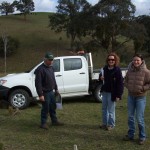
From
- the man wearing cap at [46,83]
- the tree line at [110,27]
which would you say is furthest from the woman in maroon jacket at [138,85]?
the tree line at [110,27]

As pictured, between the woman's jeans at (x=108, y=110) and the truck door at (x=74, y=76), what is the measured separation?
409 centimetres

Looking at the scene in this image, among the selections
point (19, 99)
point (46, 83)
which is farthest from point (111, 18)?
point (46, 83)

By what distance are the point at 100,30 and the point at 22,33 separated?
20950mm

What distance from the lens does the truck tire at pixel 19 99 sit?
12.2m

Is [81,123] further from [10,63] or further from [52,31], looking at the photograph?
[52,31]

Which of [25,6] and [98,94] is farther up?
[25,6]

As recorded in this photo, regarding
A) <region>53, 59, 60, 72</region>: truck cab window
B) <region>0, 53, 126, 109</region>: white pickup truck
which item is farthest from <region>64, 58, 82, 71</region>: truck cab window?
<region>53, 59, 60, 72</region>: truck cab window

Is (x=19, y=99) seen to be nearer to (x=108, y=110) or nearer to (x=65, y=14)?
(x=108, y=110)

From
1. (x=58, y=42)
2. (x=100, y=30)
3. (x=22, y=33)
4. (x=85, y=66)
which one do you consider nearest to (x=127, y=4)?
(x=100, y=30)

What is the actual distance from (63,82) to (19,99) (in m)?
1.57

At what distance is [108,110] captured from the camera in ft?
29.0

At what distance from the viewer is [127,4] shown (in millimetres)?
52156

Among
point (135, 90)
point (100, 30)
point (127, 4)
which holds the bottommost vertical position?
point (135, 90)

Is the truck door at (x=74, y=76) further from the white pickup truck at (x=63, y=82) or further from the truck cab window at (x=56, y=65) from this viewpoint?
the truck cab window at (x=56, y=65)
